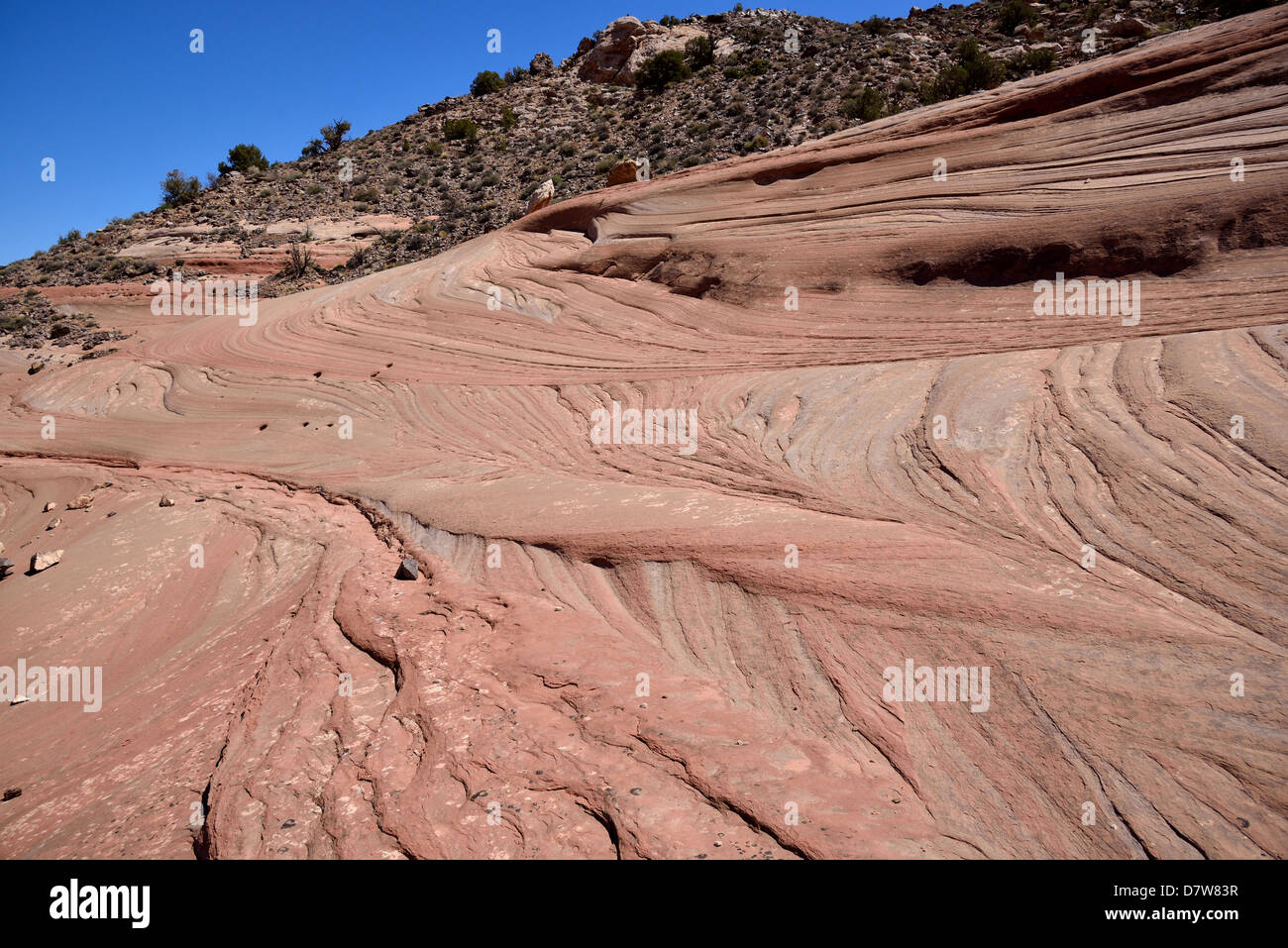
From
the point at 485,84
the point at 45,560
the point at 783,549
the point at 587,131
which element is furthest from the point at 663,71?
the point at 783,549

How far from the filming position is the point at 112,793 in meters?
3.72

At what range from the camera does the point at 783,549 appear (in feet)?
16.5

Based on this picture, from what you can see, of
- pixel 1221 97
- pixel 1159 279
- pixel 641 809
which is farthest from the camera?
pixel 1221 97

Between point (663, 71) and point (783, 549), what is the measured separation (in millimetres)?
36766

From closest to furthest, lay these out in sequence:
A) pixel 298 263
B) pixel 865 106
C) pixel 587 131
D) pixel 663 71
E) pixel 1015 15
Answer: pixel 298 263, pixel 865 106, pixel 1015 15, pixel 587 131, pixel 663 71

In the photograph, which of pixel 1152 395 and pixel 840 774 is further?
pixel 1152 395

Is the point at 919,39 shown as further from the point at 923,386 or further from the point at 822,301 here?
the point at 923,386

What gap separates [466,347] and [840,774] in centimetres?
1011

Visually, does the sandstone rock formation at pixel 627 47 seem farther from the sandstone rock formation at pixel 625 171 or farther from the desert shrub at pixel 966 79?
the sandstone rock formation at pixel 625 171

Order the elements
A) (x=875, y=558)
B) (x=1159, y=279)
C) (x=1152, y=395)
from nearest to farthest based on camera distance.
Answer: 1. (x=875, y=558)
2. (x=1152, y=395)
3. (x=1159, y=279)

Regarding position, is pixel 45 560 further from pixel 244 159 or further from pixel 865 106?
pixel 244 159

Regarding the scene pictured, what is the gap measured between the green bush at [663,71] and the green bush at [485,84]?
422 inches

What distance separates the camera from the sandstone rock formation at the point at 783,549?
10.4 feet
